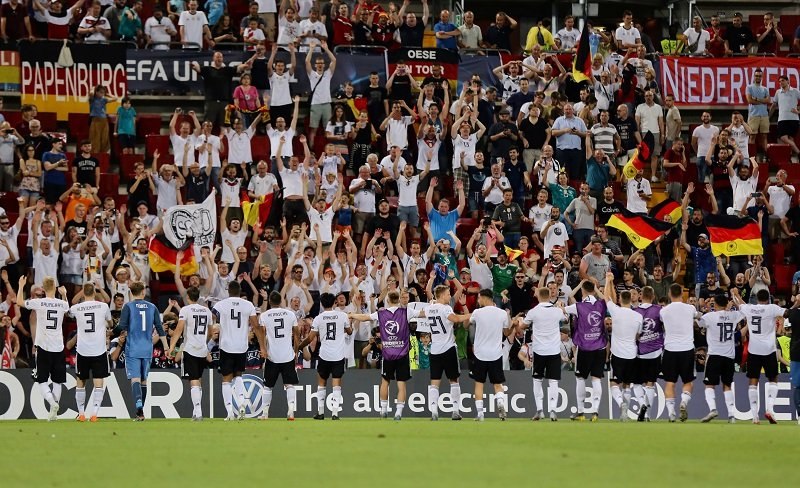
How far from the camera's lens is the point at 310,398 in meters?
26.1

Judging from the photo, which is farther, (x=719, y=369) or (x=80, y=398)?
(x=80, y=398)

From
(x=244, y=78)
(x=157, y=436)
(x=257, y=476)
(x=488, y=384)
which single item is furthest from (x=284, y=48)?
(x=257, y=476)

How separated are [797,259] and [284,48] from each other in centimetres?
1336

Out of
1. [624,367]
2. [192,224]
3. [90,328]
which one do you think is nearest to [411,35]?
[192,224]

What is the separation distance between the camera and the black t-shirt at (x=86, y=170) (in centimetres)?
2920

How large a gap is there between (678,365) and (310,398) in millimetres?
7289

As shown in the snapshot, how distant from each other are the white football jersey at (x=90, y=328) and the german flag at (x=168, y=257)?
5.01 metres

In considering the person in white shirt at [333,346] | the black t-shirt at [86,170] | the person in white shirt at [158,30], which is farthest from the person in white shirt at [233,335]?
the person in white shirt at [158,30]

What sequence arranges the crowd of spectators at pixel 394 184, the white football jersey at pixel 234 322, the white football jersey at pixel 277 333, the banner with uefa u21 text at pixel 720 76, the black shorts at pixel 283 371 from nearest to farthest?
the white football jersey at pixel 234 322
the white football jersey at pixel 277 333
the black shorts at pixel 283 371
the crowd of spectators at pixel 394 184
the banner with uefa u21 text at pixel 720 76

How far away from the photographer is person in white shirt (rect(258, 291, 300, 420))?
23703 mm

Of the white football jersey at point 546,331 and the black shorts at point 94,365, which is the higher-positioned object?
the white football jersey at point 546,331

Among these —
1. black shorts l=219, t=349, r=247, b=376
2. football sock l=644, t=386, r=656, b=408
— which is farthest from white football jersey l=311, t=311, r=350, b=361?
football sock l=644, t=386, r=656, b=408

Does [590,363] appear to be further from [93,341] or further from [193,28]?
[193,28]

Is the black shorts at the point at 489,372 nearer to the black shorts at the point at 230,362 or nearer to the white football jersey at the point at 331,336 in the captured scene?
the white football jersey at the point at 331,336
